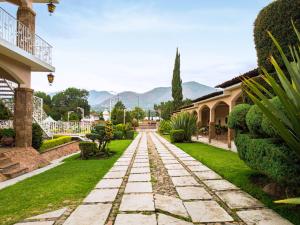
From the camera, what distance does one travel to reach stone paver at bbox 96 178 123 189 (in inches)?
209

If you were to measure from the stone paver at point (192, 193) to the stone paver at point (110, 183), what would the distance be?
1.29 metres

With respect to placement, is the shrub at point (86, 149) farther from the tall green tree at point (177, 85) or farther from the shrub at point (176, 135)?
the tall green tree at point (177, 85)

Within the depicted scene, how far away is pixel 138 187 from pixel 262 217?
2405mm

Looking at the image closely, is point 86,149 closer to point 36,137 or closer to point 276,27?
point 36,137

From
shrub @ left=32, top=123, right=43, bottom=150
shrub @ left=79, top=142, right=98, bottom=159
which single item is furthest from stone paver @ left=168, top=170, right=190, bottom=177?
shrub @ left=32, top=123, right=43, bottom=150

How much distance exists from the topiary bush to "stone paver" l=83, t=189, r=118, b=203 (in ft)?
12.9

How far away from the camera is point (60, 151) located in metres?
12.3

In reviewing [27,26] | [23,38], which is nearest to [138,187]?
[23,38]

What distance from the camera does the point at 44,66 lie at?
10.2 m

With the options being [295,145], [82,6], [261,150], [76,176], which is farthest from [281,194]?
[82,6]

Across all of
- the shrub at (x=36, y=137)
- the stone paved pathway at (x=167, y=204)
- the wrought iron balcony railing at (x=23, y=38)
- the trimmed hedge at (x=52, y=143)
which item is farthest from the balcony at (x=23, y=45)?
the stone paved pathway at (x=167, y=204)

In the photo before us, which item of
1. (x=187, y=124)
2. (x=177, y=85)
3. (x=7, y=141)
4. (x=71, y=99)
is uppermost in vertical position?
(x=71, y=99)

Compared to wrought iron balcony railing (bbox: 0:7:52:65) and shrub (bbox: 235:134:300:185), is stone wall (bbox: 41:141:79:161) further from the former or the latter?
shrub (bbox: 235:134:300:185)

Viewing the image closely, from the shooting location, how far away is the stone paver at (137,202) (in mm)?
3857
